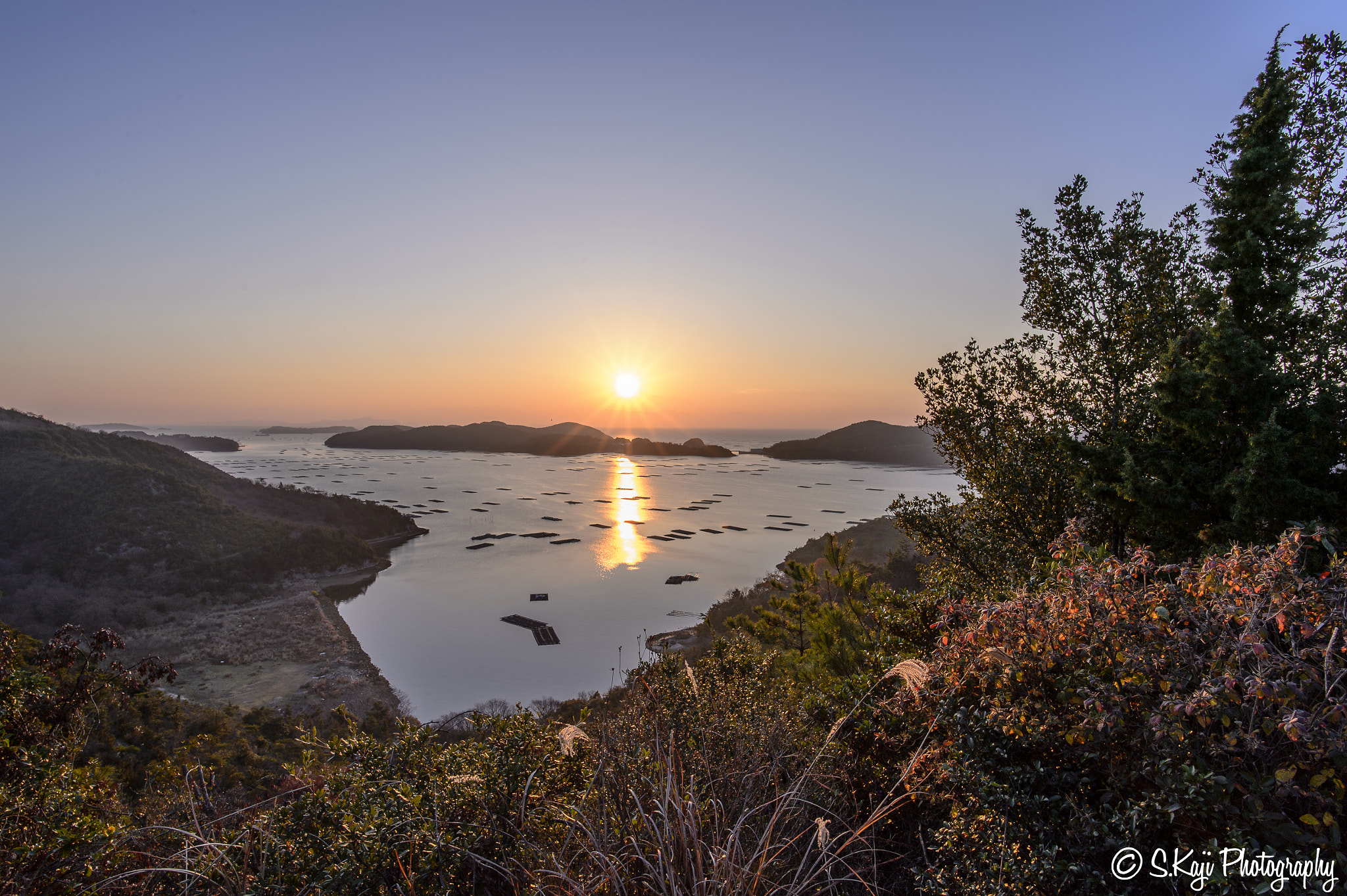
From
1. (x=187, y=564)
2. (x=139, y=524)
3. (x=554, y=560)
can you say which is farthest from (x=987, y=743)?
(x=139, y=524)

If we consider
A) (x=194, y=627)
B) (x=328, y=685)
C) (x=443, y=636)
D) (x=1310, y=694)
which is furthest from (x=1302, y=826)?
(x=194, y=627)

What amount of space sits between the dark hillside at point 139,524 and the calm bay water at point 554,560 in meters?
5.72

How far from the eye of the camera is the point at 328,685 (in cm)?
1936

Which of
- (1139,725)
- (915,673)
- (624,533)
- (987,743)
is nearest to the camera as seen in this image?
(1139,725)

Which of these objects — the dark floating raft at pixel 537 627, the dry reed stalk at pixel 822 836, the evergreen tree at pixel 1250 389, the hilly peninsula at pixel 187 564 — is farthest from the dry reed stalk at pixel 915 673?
the dark floating raft at pixel 537 627

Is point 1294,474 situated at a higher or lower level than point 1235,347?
lower

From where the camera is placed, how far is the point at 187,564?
30.4 meters

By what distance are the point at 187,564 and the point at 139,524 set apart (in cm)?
586

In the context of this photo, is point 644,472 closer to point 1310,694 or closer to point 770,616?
point 770,616

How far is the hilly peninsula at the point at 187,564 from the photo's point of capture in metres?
21.1

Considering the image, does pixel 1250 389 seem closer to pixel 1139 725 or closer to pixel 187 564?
pixel 1139 725

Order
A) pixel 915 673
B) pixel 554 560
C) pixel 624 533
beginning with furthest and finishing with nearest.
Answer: pixel 624 533, pixel 554 560, pixel 915 673

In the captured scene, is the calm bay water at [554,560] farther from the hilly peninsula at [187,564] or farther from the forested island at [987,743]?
the forested island at [987,743]

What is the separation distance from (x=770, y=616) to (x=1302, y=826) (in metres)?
12.7
